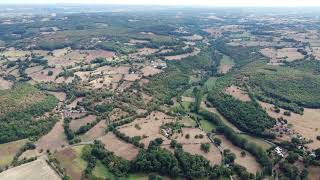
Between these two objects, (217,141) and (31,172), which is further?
(217,141)

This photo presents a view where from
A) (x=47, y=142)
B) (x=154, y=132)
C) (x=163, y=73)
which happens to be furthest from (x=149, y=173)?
(x=163, y=73)

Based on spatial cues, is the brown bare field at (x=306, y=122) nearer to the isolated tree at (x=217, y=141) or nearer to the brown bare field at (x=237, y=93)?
the brown bare field at (x=237, y=93)

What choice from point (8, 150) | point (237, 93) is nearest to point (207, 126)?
point (237, 93)

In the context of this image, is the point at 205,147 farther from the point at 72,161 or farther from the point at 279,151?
the point at 72,161

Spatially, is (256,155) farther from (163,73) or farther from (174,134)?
(163,73)

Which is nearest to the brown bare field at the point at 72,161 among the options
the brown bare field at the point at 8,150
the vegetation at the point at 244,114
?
the brown bare field at the point at 8,150

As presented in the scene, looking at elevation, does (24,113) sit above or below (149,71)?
below
